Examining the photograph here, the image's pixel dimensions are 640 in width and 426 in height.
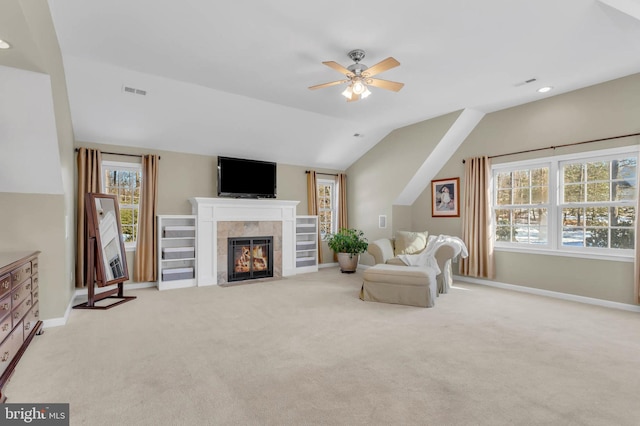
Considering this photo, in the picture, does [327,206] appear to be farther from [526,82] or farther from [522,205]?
[526,82]

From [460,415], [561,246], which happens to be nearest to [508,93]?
[561,246]

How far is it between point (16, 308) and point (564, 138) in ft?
22.1

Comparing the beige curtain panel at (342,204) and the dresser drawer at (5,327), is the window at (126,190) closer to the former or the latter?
the dresser drawer at (5,327)

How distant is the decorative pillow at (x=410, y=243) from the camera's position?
5.62 meters

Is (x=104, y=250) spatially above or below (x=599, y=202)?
below

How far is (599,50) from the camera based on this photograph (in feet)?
11.4

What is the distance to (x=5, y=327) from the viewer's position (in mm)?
2412

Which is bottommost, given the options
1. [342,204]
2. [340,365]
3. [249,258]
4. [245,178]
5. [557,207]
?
[340,365]

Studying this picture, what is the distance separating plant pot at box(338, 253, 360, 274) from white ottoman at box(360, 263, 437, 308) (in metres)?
2.23

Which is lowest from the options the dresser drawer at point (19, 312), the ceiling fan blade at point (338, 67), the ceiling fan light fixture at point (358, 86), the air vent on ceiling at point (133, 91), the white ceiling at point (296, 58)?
the dresser drawer at point (19, 312)

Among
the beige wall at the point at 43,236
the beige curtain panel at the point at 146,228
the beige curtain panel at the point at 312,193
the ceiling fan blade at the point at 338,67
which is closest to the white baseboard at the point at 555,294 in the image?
the beige curtain panel at the point at 312,193

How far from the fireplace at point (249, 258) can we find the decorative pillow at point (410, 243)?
8.17ft

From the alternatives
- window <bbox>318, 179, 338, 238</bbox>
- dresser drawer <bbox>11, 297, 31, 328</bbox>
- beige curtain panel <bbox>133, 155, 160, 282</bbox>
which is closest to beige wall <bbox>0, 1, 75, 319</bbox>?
dresser drawer <bbox>11, 297, 31, 328</bbox>

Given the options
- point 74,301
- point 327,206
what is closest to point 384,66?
point 327,206
